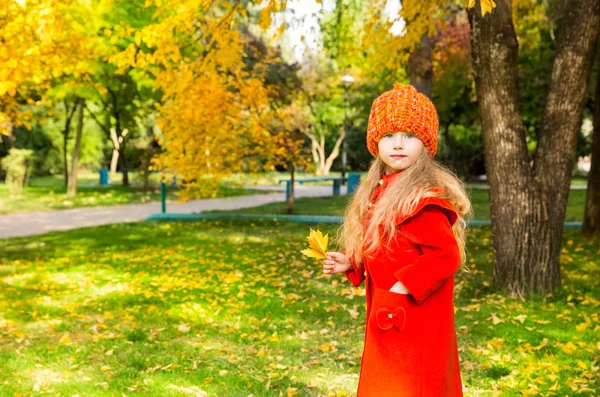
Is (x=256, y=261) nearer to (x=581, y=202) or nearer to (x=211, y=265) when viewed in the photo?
(x=211, y=265)

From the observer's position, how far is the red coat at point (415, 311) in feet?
7.79

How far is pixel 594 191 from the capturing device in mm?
9594

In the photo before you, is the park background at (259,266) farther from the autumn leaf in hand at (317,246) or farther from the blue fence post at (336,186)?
the blue fence post at (336,186)

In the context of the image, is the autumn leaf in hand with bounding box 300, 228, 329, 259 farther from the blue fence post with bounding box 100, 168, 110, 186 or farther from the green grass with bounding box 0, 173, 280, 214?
the blue fence post with bounding box 100, 168, 110, 186

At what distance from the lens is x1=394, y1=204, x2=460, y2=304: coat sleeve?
2352 mm

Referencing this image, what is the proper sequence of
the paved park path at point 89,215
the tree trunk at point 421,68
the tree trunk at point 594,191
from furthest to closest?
the paved park path at point 89,215
the tree trunk at point 421,68
the tree trunk at point 594,191

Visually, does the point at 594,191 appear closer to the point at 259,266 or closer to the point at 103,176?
the point at 259,266

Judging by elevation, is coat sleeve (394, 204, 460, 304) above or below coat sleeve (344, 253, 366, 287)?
above

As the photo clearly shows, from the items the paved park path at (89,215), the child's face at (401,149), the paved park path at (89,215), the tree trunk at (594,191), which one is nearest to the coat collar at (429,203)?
the child's face at (401,149)

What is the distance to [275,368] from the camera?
15.1ft

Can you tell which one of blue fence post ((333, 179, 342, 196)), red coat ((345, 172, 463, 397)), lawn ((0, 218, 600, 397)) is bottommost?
lawn ((0, 218, 600, 397))

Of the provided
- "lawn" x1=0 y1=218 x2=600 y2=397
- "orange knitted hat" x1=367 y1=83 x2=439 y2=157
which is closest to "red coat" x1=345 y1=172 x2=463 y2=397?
"orange knitted hat" x1=367 y1=83 x2=439 y2=157

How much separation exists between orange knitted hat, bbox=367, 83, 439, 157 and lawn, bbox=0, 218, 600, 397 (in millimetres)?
2205

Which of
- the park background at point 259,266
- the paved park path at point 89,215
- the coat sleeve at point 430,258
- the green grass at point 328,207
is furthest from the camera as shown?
the green grass at point 328,207
